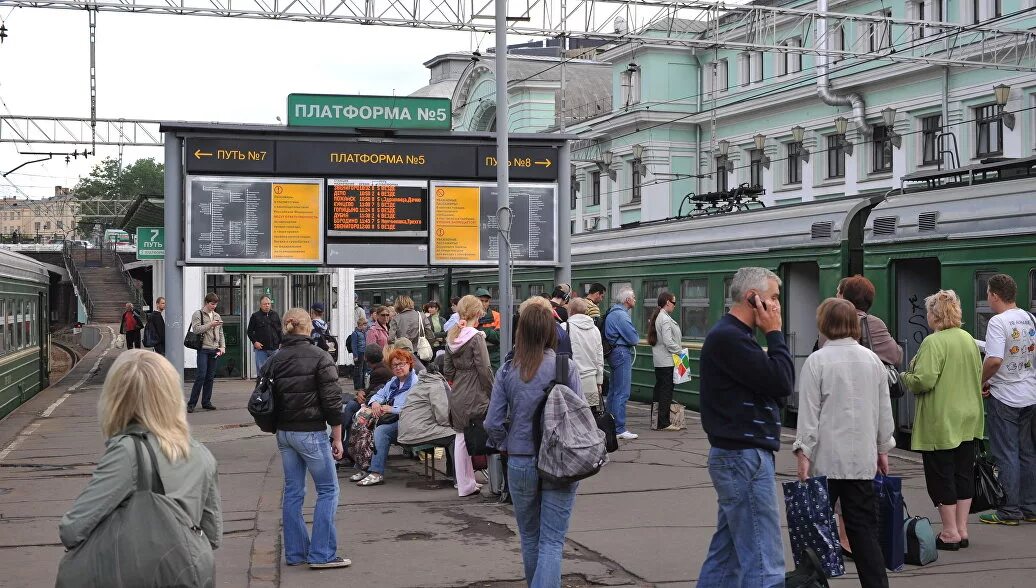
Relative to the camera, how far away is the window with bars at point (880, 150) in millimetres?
36781

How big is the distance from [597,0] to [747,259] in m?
5.52

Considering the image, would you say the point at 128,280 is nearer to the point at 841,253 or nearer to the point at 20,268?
the point at 20,268

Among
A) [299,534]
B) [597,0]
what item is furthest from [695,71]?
[299,534]

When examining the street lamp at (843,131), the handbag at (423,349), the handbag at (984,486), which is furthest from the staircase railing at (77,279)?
the handbag at (984,486)

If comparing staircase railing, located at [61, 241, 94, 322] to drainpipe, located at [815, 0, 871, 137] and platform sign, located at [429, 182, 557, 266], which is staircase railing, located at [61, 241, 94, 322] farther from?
platform sign, located at [429, 182, 557, 266]

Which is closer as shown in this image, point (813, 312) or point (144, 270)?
point (813, 312)

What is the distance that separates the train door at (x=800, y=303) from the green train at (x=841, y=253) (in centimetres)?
1

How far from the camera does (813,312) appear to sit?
53.4 feet

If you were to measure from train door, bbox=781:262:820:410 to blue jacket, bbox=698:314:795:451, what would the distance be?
33.8 ft

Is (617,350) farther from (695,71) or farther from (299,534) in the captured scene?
(695,71)

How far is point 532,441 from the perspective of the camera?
666 centimetres

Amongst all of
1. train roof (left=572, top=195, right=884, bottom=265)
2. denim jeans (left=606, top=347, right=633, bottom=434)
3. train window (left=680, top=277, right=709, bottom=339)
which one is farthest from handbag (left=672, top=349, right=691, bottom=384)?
train window (left=680, top=277, right=709, bottom=339)

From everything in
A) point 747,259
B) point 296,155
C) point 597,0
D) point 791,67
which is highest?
point 791,67

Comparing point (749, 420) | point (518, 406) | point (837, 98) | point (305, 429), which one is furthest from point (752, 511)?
point (837, 98)
